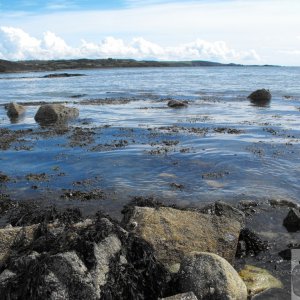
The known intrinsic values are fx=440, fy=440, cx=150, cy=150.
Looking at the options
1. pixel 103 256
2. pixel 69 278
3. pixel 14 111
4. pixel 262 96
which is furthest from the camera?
pixel 262 96

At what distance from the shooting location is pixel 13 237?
25.0ft

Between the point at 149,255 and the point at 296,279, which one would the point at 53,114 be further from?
the point at 296,279

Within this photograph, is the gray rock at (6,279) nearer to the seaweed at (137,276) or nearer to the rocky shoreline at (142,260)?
the rocky shoreline at (142,260)

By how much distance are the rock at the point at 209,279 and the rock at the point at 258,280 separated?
1.52 feet

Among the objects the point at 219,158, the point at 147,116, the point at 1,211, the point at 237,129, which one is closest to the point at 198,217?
the point at 1,211

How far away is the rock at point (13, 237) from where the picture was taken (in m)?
7.39

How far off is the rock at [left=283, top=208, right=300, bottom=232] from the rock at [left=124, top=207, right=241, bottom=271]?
2.07 meters

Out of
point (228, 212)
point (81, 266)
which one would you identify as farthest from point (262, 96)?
point (81, 266)

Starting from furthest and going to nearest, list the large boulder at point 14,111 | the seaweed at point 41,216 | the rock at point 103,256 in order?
1. the large boulder at point 14,111
2. the seaweed at point 41,216
3. the rock at point 103,256

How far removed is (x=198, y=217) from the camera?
8.75m

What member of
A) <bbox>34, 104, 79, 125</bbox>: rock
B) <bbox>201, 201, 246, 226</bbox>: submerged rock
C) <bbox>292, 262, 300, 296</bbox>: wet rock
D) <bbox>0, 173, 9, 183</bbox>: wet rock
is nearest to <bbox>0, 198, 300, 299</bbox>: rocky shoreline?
<bbox>292, 262, 300, 296</bbox>: wet rock

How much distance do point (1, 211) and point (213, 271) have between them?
6.65 metres

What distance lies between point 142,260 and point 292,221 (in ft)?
14.9

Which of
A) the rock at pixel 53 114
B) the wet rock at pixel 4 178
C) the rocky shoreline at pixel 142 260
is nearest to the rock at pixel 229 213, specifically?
the rocky shoreline at pixel 142 260
